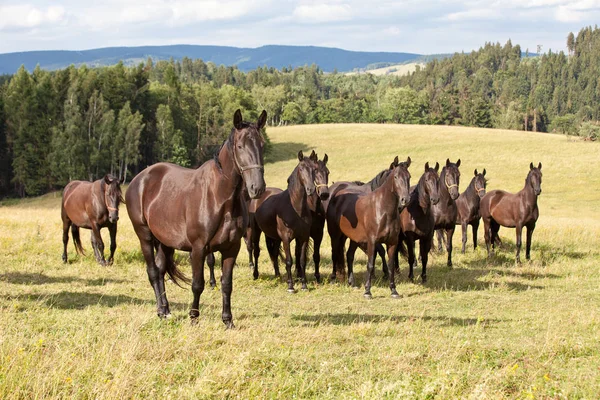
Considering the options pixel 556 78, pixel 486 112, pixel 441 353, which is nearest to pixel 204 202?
pixel 441 353

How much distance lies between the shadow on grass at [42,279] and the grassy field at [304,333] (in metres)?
0.04

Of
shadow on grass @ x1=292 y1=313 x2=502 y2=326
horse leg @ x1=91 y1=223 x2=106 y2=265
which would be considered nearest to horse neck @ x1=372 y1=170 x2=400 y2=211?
shadow on grass @ x1=292 y1=313 x2=502 y2=326

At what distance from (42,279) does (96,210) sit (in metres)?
2.87

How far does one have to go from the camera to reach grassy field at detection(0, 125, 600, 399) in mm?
4621

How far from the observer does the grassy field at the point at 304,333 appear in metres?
4.62

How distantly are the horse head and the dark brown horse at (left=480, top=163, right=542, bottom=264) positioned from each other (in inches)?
409

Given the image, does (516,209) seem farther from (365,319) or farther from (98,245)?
(98,245)

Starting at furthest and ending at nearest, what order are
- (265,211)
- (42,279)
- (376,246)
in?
(265,211), (42,279), (376,246)

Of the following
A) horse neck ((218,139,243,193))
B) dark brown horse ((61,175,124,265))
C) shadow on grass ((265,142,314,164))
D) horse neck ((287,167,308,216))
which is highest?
A: horse neck ((218,139,243,193))

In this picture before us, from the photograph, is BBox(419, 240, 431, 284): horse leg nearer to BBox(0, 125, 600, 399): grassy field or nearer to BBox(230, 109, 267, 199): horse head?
BBox(0, 125, 600, 399): grassy field

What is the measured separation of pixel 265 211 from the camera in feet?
39.4

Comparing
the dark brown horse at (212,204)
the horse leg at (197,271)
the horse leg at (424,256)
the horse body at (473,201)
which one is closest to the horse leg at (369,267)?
the horse leg at (424,256)

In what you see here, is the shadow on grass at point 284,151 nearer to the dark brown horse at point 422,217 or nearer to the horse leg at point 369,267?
the dark brown horse at point 422,217

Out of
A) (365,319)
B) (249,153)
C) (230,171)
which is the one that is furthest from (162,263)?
(365,319)
